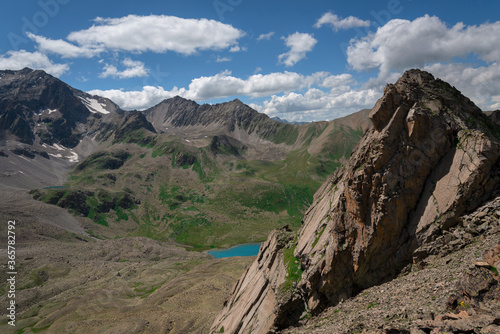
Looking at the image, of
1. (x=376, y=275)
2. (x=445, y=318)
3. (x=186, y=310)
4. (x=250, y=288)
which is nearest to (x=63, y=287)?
(x=186, y=310)

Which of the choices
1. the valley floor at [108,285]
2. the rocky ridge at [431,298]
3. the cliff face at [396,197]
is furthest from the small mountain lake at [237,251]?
the rocky ridge at [431,298]

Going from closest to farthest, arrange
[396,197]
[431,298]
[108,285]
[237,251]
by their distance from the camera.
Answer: [431,298], [396,197], [108,285], [237,251]

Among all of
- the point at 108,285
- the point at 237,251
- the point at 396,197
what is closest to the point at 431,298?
the point at 396,197

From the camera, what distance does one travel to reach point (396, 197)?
31438 millimetres

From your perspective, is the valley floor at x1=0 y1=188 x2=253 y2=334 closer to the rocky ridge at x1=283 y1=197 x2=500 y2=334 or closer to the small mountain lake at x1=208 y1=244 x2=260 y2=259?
the small mountain lake at x1=208 y1=244 x2=260 y2=259

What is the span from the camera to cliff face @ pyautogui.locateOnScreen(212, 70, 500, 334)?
29.0 metres

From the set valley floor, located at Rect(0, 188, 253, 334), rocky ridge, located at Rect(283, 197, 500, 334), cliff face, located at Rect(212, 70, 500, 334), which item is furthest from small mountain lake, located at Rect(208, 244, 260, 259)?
rocky ridge, located at Rect(283, 197, 500, 334)

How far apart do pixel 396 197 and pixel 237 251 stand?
170 metres

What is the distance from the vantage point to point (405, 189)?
3195 centimetres

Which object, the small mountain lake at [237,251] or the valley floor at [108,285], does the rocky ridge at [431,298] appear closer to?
the valley floor at [108,285]

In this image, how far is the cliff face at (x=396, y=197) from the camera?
95.2 ft

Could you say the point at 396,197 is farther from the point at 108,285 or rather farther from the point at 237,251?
the point at 237,251

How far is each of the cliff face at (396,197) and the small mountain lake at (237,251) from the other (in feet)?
493

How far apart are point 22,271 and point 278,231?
124301mm
